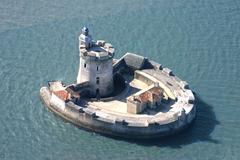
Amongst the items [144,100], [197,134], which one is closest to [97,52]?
[144,100]

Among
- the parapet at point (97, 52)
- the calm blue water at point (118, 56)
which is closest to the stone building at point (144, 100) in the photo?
the calm blue water at point (118, 56)

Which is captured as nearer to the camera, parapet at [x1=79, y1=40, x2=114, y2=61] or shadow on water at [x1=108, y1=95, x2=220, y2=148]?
shadow on water at [x1=108, y1=95, x2=220, y2=148]

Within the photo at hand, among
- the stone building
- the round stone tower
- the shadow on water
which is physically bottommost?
the shadow on water

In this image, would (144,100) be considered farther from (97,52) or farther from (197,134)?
(97,52)

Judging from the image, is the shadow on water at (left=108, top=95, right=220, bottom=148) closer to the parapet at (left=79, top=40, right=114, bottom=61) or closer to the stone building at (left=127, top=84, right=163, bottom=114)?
the stone building at (left=127, top=84, right=163, bottom=114)

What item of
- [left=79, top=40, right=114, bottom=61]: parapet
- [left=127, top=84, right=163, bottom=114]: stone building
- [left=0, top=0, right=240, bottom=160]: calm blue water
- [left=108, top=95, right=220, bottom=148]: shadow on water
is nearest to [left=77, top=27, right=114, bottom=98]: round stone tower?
[left=79, top=40, right=114, bottom=61]: parapet

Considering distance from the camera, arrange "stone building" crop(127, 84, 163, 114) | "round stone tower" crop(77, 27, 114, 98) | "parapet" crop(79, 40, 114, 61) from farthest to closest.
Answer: "round stone tower" crop(77, 27, 114, 98) → "parapet" crop(79, 40, 114, 61) → "stone building" crop(127, 84, 163, 114)

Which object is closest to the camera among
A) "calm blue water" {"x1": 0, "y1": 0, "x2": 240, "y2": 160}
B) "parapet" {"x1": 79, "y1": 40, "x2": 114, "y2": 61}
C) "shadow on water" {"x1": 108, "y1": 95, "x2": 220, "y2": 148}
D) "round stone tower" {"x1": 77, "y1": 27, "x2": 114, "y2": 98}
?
"calm blue water" {"x1": 0, "y1": 0, "x2": 240, "y2": 160}

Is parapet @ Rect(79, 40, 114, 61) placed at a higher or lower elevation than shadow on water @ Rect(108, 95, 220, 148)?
higher
